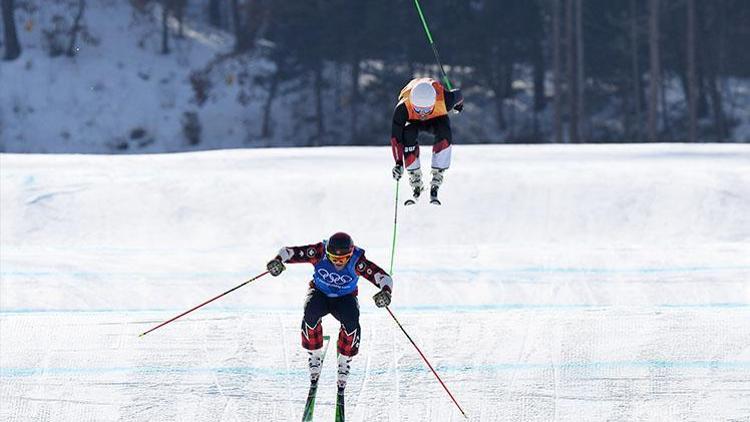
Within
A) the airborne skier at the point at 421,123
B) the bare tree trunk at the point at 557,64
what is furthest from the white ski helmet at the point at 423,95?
the bare tree trunk at the point at 557,64

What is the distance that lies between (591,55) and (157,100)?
1412 centimetres

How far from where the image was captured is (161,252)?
1662 cm

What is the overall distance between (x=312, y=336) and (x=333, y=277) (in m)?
0.53

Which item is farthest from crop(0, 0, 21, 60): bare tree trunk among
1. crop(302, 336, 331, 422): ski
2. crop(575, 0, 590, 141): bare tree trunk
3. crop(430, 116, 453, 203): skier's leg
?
crop(302, 336, 331, 422): ski

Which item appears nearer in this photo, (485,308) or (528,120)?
(485,308)

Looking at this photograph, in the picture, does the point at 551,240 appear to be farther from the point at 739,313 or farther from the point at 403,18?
the point at 403,18

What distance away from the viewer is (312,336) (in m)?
9.91

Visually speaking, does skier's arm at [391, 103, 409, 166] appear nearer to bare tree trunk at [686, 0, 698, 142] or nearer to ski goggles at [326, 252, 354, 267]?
ski goggles at [326, 252, 354, 267]

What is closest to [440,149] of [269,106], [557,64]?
[557,64]

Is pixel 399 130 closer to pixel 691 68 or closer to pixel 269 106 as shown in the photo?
pixel 691 68

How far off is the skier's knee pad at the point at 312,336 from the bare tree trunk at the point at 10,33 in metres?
31.3

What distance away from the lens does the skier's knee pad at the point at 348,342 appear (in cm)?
993

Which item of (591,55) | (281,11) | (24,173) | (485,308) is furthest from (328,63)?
(485,308)

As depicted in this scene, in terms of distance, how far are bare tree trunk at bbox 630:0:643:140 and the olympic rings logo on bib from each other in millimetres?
29742
